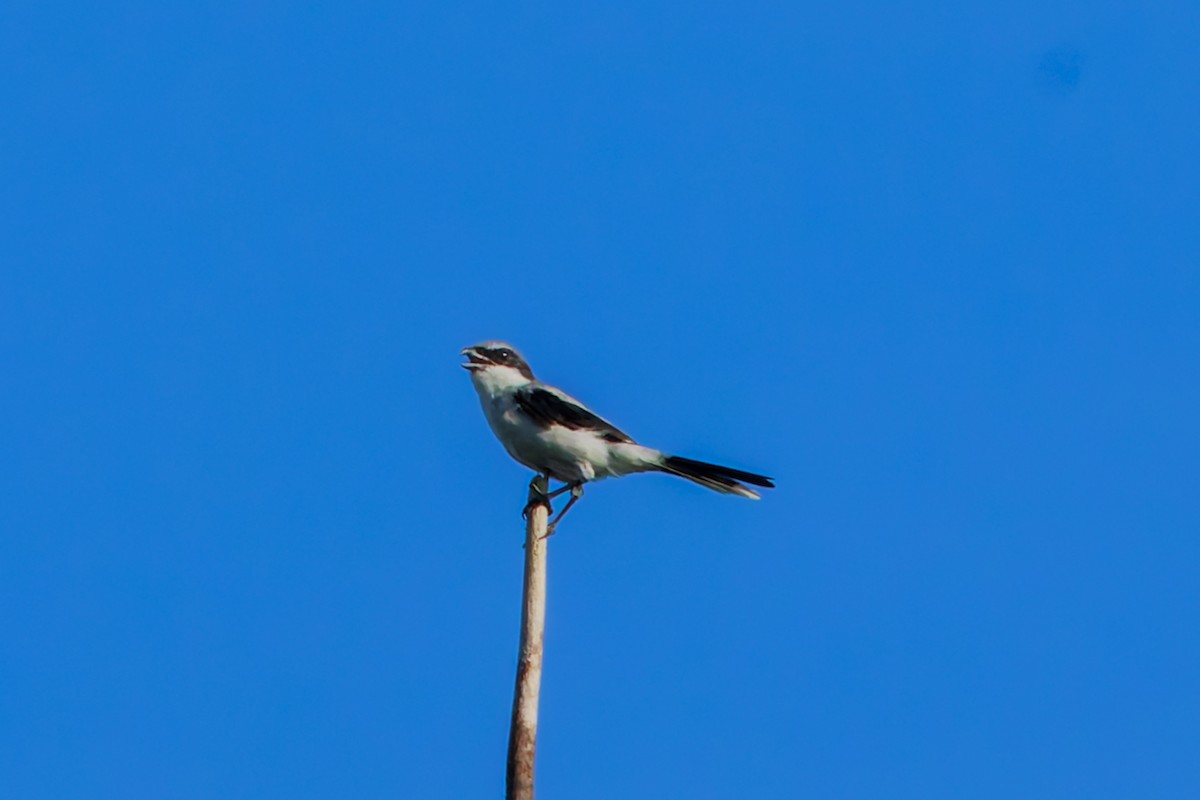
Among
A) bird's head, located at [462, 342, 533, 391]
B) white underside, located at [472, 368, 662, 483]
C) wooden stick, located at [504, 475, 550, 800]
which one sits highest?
bird's head, located at [462, 342, 533, 391]

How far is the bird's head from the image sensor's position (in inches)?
534

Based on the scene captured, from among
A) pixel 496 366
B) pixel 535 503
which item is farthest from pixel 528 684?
pixel 496 366

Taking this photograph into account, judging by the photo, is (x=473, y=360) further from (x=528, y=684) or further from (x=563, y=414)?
(x=528, y=684)

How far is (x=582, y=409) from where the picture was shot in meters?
13.2

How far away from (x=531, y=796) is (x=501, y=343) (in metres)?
5.01

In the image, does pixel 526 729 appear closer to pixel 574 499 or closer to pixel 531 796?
pixel 531 796

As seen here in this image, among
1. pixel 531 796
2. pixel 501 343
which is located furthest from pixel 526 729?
pixel 501 343

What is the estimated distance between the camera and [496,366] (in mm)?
13711

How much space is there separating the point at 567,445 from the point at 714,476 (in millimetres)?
1299

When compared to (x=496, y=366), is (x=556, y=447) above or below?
below

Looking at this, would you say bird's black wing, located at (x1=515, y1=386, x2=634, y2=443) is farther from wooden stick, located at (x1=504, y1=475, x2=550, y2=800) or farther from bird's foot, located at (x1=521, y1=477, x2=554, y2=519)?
wooden stick, located at (x1=504, y1=475, x2=550, y2=800)

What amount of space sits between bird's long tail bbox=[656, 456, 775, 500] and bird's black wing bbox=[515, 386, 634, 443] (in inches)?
17.3

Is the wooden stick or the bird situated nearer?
the wooden stick

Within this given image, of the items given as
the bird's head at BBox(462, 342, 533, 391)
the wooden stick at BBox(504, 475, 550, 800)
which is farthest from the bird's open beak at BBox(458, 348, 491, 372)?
the wooden stick at BBox(504, 475, 550, 800)
